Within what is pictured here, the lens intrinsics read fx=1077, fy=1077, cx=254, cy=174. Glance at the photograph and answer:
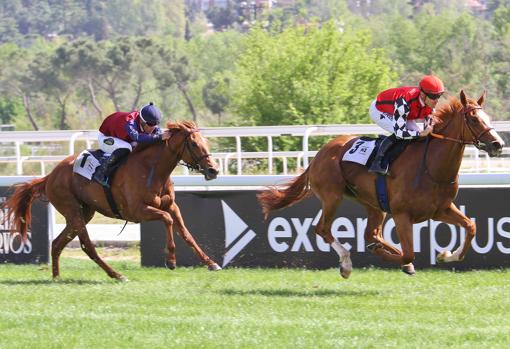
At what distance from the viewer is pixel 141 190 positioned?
412 inches

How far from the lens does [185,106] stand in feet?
275

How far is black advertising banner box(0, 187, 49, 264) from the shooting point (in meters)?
12.5

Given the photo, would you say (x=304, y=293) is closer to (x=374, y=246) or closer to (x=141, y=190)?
(x=374, y=246)

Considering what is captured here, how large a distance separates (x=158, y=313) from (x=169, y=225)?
1.97 metres

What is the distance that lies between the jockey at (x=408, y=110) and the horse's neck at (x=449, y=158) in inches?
8.5

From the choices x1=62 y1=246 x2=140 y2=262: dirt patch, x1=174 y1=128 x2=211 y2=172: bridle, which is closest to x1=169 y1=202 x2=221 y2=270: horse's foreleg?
x1=174 y1=128 x2=211 y2=172: bridle

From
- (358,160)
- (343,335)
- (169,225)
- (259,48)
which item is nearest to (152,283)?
(169,225)

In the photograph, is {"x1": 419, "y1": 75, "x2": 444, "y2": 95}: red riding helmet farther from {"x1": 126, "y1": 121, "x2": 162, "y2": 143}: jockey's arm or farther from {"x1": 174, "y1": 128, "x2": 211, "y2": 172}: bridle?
{"x1": 126, "y1": 121, "x2": 162, "y2": 143}: jockey's arm

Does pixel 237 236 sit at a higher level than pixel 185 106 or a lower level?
higher

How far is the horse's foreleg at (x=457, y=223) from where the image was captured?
30.7 feet

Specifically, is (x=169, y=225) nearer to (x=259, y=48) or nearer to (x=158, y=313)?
(x=158, y=313)

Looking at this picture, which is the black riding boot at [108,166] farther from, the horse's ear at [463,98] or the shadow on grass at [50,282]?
the horse's ear at [463,98]

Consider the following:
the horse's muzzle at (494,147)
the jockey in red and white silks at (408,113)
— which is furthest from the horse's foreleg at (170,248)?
the horse's muzzle at (494,147)

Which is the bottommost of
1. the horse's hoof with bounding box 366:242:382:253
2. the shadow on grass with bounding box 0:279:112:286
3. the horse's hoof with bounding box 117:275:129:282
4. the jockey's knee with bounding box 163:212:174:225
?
the shadow on grass with bounding box 0:279:112:286
